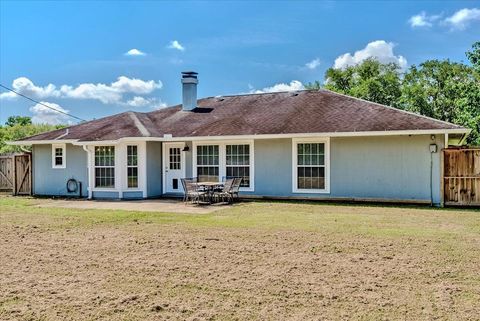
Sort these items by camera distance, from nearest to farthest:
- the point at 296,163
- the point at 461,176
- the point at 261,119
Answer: the point at 461,176
the point at 296,163
the point at 261,119

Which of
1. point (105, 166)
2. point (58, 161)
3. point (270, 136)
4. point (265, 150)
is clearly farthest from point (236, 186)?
point (58, 161)

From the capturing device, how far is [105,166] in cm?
1806

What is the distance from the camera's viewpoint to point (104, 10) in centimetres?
2036

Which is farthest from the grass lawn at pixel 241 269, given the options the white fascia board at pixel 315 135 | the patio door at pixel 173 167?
the patio door at pixel 173 167

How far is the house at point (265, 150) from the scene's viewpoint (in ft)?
49.6

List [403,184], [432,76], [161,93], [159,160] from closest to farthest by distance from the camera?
[403,184], [159,160], [161,93], [432,76]

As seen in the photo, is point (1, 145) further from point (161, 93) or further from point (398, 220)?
point (398, 220)

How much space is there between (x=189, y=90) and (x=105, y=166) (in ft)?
19.9

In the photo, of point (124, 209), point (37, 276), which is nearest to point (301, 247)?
point (37, 276)

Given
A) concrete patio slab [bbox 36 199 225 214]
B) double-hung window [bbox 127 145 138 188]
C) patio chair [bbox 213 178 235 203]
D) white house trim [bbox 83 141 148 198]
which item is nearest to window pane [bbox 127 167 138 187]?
double-hung window [bbox 127 145 138 188]

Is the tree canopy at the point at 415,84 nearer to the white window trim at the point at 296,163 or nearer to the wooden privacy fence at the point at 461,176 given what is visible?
the wooden privacy fence at the point at 461,176

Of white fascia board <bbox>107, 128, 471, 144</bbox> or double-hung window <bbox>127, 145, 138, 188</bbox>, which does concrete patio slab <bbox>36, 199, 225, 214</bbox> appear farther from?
white fascia board <bbox>107, 128, 471, 144</bbox>

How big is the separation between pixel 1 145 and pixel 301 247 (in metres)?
41.1

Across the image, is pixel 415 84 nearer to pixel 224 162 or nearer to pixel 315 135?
pixel 315 135
